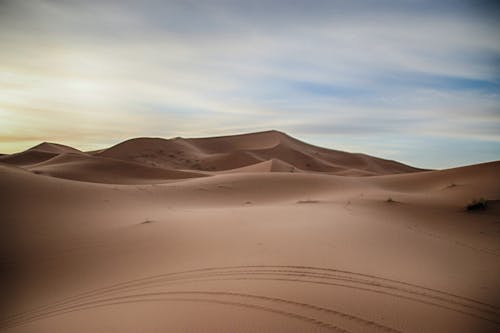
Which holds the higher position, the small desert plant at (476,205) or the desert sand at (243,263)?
the small desert plant at (476,205)

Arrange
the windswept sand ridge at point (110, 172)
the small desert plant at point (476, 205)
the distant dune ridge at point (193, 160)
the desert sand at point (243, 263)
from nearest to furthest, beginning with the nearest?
the desert sand at point (243, 263)
the small desert plant at point (476, 205)
the windswept sand ridge at point (110, 172)
the distant dune ridge at point (193, 160)

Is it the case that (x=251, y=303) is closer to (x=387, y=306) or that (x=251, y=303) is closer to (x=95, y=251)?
(x=387, y=306)

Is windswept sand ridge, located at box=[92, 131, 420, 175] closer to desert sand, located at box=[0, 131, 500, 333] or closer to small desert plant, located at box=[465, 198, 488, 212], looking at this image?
small desert plant, located at box=[465, 198, 488, 212]

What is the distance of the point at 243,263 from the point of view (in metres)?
3.16

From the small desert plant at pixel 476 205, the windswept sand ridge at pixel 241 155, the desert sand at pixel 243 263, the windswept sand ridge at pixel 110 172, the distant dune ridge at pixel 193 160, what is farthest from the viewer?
the windswept sand ridge at pixel 241 155

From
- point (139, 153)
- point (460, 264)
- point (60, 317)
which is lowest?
point (60, 317)

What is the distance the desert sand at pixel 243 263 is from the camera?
228cm

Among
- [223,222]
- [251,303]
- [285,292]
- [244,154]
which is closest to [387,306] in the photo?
[285,292]

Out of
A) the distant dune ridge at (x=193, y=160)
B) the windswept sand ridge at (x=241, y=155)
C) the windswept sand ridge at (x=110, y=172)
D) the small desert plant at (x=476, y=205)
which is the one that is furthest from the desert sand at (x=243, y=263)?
the windswept sand ridge at (x=241, y=155)

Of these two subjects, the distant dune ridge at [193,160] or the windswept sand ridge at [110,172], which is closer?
the windswept sand ridge at [110,172]

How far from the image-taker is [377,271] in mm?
2879

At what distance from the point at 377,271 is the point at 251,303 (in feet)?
3.95

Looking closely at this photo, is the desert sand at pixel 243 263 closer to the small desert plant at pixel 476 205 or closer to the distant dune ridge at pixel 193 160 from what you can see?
the small desert plant at pixel 476 205

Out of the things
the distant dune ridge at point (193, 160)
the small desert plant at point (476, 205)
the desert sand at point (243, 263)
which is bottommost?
the desert sand at point (243, 263)
